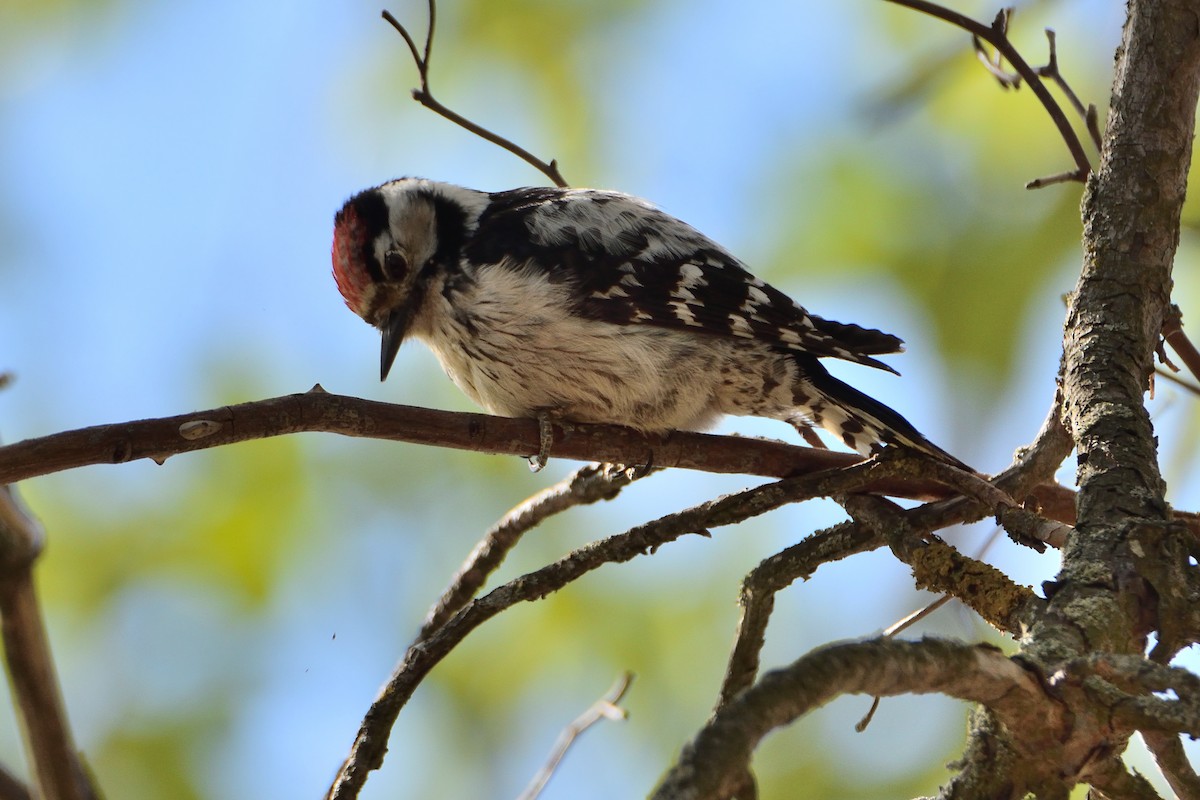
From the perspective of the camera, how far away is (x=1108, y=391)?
194 centimetres

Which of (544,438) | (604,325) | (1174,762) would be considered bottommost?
(1174,762)

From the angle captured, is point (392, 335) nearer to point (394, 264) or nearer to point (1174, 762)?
point (394, 264)

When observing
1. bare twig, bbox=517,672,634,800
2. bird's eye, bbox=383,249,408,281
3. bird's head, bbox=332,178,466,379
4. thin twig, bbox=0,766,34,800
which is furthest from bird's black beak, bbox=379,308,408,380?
thin twig, bbox=0,766,34,800

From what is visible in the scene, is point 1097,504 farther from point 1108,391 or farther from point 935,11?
point 935,11

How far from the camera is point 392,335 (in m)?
3.23

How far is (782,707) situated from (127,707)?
4380 millimetres

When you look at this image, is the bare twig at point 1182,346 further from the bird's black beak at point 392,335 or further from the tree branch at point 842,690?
the bird's black beak at point 392,335

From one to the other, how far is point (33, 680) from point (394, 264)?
5.51ft

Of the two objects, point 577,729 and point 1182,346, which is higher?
point 1182,346

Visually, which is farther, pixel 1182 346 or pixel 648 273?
pixel 648 273

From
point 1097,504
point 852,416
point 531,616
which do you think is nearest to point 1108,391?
point 1097,504

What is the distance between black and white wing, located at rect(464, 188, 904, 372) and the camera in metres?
2.92

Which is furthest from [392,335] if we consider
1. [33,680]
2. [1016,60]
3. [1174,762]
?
[1174,762]

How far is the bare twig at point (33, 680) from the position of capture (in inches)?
71.4
